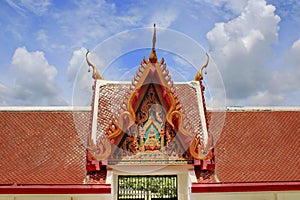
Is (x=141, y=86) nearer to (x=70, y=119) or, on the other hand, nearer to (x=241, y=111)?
(x=70, y=119)

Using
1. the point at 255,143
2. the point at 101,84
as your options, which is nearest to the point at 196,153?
the point at 255,143

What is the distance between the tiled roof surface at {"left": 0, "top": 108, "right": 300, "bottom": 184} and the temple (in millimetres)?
22

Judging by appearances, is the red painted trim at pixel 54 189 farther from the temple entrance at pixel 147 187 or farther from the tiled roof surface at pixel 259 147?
the tiled roof surface at pixel 259 147

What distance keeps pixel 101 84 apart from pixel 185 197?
11.5 feet

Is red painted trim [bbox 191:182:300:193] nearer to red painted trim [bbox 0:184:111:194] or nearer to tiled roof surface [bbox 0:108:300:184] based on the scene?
tiled roof surface [bbox 0:108:300:184]

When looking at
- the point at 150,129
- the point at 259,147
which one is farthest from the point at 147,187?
the point at 259,147

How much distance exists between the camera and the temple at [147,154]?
6926 millimetres

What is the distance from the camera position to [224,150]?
8531 mm

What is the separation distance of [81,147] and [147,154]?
1.98 meters

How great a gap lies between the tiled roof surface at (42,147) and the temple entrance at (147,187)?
3.61ft

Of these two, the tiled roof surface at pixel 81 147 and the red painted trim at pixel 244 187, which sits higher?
the tiled roof surface at pixel 81 147

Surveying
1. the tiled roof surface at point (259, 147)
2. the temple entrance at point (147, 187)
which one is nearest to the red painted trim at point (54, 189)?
the temple entrance at point (147, 187)

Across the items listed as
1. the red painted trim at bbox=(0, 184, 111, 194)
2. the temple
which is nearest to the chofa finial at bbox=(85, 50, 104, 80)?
the temple

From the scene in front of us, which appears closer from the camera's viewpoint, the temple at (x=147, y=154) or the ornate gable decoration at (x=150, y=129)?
the temple at (x=147, y=154)
